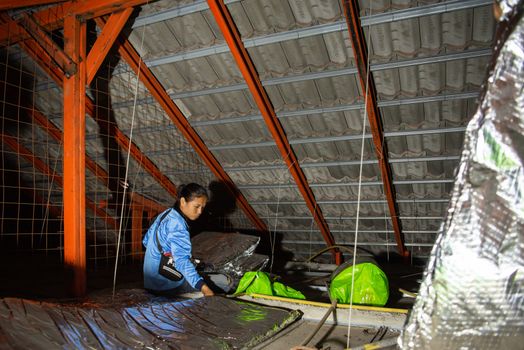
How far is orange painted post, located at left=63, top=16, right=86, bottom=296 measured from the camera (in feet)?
9.77

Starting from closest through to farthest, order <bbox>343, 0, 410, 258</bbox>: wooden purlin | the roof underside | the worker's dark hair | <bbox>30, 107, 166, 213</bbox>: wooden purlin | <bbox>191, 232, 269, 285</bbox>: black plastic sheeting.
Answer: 1. the worker's dark hair
2. <bbox>343, 0, 410, 258</bbox>: wooden purlin
3. the roof underside
4. <bbox>191, 232, 269, 285</bbox>: black plastic sheeting
5. <bbox>30, 107, 166, 213</bbox>: wooden purlin

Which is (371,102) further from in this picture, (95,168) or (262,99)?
(95,168)

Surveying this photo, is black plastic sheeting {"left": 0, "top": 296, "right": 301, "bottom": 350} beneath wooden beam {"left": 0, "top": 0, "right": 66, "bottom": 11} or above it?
beneath

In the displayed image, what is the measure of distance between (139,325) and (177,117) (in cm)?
281

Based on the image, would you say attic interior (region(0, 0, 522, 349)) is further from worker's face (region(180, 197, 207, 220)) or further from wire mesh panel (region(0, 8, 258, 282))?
worker's face (region(180, 197, 207, 220))

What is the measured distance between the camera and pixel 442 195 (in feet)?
14.2

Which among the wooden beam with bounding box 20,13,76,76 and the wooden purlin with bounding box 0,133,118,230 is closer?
the wooden beam with bounding box 20,13,76,76

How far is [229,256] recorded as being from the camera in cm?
332

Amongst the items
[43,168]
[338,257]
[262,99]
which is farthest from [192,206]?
[43,168]

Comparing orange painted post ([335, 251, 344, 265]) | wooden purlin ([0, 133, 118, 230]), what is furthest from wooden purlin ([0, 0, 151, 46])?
orange painted post ([335, 251, 344, 265])

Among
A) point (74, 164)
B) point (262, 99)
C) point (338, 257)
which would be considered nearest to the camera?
point (74, 164)

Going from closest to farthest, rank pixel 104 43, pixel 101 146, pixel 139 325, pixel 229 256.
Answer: pixel 139 325, pixel 104 43, pixel 229 256, pixel 101 146

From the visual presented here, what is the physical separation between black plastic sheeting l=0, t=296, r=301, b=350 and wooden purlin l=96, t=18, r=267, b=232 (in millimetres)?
2250

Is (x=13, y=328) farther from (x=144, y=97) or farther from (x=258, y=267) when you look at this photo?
(x=144, y=97)
